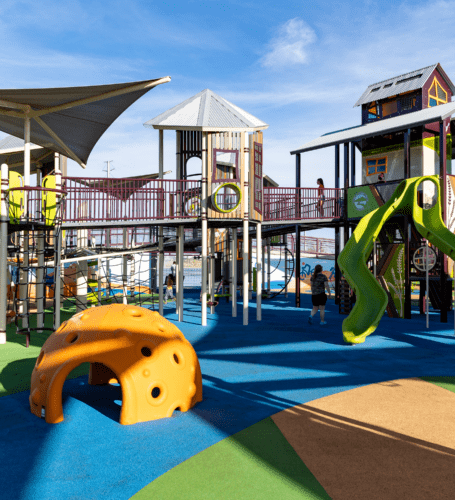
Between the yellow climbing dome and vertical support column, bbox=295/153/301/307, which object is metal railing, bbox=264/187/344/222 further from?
the yellow climbing dome

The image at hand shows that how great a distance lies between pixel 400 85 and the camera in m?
23.8

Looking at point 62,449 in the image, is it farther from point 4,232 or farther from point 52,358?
point 4,232

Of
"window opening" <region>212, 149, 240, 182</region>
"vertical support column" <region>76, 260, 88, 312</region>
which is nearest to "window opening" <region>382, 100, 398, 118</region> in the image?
"window opening" <region>212, 149, 240, 182</region>

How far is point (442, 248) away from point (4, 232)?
12.5 m

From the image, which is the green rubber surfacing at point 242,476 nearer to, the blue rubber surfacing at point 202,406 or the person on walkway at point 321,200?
the blue rubber surfacing at point 202,406

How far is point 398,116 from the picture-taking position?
23203mm

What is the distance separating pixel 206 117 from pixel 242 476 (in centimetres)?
1327

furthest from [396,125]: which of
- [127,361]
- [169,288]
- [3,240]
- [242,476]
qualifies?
[242,476]

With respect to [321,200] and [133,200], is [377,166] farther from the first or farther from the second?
[133,200]

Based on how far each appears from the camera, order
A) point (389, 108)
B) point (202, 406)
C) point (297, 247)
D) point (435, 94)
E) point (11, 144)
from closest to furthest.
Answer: point (202, 406) < point (11, 144) < point (297, 247) < point (435, 94) < point (389, 108)

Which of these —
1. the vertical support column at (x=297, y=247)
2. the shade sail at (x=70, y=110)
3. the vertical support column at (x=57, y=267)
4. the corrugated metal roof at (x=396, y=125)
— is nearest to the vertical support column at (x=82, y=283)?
the shade sail at (x=70, y=110)

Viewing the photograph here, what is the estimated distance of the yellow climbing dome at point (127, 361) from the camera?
6.01 m

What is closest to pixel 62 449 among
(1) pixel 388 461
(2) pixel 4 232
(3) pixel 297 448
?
(3) pixel 297 448

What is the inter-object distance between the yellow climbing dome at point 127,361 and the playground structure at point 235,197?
6234 millimetres
